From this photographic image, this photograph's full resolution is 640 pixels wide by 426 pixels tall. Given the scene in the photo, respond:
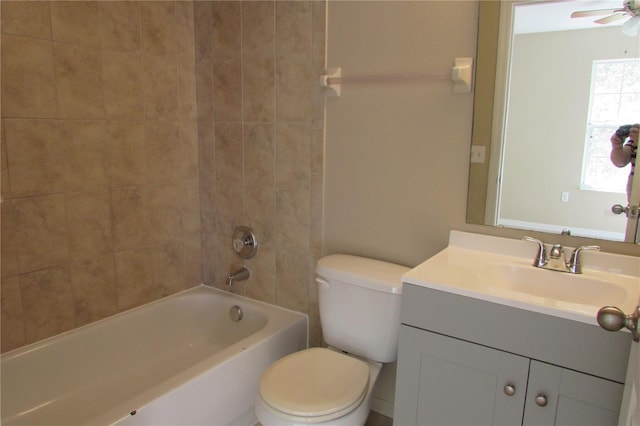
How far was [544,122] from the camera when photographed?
1.50 m

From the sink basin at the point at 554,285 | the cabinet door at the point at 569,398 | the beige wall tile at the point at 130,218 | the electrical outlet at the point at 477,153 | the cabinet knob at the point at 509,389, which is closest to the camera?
the cabinet door at the point at 569,398

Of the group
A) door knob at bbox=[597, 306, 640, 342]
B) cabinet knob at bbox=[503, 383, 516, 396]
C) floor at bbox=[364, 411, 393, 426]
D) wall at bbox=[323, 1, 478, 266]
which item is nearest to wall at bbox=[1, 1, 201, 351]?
wall at bbox=[323, 1, 478, 266]

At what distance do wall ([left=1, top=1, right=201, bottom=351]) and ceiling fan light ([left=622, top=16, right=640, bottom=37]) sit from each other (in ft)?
6.36

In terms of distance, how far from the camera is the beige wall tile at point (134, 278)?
2135 millimetres

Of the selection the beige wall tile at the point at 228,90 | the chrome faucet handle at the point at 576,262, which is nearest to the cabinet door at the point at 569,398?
the chrome faucet handle at the point at 576,262

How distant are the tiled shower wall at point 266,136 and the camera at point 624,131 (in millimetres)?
1124

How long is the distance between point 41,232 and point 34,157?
1.02ft

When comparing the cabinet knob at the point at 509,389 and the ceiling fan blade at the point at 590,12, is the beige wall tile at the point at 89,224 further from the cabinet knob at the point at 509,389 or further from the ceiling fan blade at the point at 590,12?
the ceiling fan blade at the point at 590,12

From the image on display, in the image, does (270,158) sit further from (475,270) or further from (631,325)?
(631,325)

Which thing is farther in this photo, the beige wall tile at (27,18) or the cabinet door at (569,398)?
the beige wall tile at (27,18)

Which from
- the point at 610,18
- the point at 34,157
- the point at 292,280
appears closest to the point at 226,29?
the point at 34,157

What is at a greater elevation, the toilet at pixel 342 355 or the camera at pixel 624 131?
the camera at pixel 624 131

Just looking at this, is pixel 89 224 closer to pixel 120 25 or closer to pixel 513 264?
pixel 120 25

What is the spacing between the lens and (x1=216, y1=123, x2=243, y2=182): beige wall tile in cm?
227
